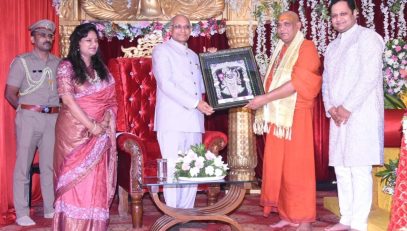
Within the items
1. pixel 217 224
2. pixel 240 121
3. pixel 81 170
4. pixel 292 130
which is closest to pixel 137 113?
pixel 240 121

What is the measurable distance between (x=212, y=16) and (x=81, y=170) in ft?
10.0

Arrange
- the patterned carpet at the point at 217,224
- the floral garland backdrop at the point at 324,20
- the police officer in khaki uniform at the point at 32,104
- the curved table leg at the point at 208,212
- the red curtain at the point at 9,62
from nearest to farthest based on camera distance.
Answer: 1. the curved table leg at the point at 208,212
2. the patterned carpet at the point at 217,224
3. the police officer in khaki uniform at the point at 32,104
4. the red curtain at the point at 9,62
5. the floral garland backdrop at the point at 324,20

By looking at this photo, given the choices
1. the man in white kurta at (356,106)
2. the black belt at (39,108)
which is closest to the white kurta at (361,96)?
the man in white kurta at (356,106)

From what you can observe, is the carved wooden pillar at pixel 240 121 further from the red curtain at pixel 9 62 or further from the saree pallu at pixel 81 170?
the saree pallu at pixel 81 170

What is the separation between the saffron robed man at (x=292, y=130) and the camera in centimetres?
444

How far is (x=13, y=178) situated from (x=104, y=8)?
7.15ft

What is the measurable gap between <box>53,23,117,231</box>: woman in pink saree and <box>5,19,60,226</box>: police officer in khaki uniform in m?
1.13

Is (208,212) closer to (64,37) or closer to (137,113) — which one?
(137,113)

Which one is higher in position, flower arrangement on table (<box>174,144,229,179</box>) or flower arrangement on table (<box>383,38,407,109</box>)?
flower arrangement on table (<box>383,38,407,109</box>)

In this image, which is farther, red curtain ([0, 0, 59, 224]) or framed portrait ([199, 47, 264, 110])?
red curtain ([0, 0, 59, 224])

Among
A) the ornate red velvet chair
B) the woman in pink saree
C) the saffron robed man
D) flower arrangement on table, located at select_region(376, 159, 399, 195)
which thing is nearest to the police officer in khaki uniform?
the ornate red velvet chair

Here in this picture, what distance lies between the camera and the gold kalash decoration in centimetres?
623

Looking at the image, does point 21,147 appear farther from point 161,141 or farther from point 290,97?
point 290,97

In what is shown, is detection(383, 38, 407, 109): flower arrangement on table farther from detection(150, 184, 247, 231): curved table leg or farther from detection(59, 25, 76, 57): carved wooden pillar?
detection(59, 25, 76, 57): carved wooden pillar
